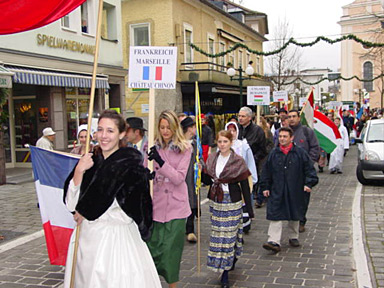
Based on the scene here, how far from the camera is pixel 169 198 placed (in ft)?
14.5

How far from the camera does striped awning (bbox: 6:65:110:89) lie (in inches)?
515

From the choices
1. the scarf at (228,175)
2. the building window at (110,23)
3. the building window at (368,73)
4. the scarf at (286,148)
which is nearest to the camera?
the scarf at (228,175)

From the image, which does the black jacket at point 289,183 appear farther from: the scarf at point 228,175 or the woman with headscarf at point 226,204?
the scarf at point 228,175

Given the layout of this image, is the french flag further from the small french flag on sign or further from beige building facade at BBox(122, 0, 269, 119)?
beige building facade at BBox(122, 0, 269, 119)

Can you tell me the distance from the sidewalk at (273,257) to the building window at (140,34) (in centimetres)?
1783

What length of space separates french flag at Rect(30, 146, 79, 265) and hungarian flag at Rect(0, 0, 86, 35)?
1.59 m

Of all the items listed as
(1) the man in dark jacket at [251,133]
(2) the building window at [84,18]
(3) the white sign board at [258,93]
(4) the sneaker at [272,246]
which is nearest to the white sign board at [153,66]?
(4) the sneaker at [272,246]

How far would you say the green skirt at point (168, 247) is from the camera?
168 inches

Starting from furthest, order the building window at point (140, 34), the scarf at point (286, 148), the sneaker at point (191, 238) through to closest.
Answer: the building window at point (140, 34), the sneaker at point (191, 238), the scarf at point (286, 148)

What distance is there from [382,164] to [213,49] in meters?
20.1

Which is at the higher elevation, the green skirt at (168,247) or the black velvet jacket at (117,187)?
the black velvet jacket at (117,187)

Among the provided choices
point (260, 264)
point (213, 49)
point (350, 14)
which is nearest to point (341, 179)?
point (260, 264)

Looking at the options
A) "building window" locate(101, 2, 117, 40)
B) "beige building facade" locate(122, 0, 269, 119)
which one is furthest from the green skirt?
"beige building facade" locate(122, 0, 269, 119)

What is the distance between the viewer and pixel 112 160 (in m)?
3.27
